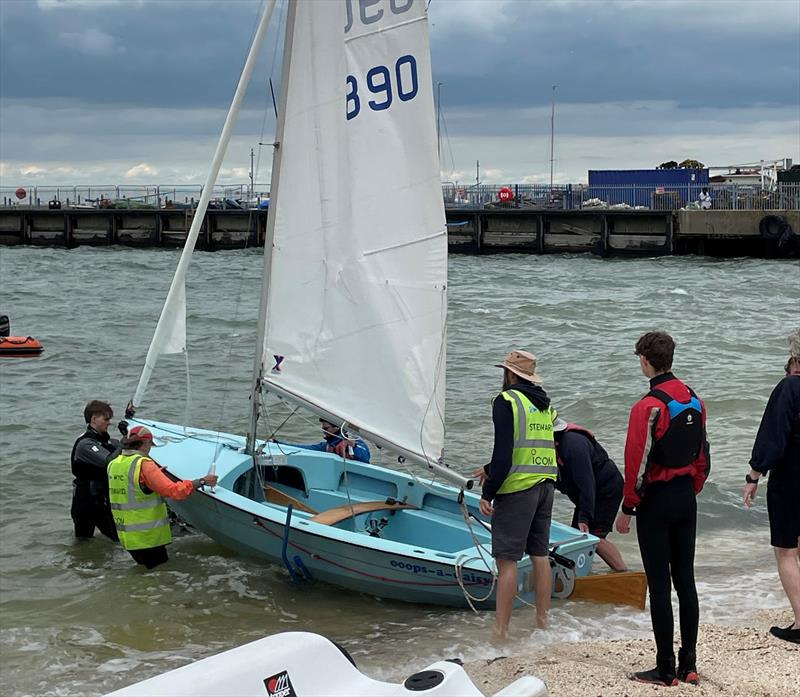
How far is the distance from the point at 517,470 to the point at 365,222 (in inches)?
91.1

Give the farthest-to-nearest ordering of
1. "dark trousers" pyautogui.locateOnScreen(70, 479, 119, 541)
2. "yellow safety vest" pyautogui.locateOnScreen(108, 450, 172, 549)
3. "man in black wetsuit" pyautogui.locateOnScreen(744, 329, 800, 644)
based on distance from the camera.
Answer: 1. "dark trousers" pyautogui.locateOnScreen(70, 479, 119, 541)
2. "yellow safety vest" pyautogui.locateOnScreen(108, 450, 172, 549)
3. "man in black wetsuit" pyautogui.locateOnScreen(744, 329, 800, 644)

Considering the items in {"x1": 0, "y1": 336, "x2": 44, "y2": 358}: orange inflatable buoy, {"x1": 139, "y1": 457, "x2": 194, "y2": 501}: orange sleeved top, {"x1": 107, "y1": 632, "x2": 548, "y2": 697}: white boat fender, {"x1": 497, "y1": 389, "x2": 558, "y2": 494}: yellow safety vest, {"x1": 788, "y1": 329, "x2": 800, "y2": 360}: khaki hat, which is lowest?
{"x1": 0, "y1": 336, "x2": 44, "y2": 358}: orange inflatable buoy

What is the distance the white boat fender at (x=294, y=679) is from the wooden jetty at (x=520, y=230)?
31283mm

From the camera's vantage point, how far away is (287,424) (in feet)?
46.9

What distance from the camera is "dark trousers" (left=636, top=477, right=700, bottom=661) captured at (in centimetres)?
510

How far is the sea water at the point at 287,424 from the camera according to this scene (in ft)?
23.9

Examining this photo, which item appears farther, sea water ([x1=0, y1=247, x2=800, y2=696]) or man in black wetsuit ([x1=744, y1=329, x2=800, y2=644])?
sea water ([x1=0, y1=247, x2=800, y2=696])

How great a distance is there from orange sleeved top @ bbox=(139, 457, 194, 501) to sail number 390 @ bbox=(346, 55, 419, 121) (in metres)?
2.83

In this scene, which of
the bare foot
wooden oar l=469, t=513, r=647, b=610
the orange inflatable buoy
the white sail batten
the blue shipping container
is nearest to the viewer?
the bare foot

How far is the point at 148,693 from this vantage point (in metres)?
3.68

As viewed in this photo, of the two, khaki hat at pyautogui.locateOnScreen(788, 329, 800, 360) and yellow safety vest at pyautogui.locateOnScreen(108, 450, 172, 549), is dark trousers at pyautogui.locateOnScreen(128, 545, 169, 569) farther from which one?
khaki hat at pyautogui.locateOnScreen(788, 329, 800, 360)

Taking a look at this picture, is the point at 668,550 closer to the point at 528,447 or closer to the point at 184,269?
the point at 528,447

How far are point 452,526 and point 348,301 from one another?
6.14 feet

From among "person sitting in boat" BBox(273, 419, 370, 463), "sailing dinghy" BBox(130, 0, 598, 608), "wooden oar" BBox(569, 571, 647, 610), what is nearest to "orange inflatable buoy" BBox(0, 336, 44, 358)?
"person sitting in boat" BBox(273, 419, 370, 463)
